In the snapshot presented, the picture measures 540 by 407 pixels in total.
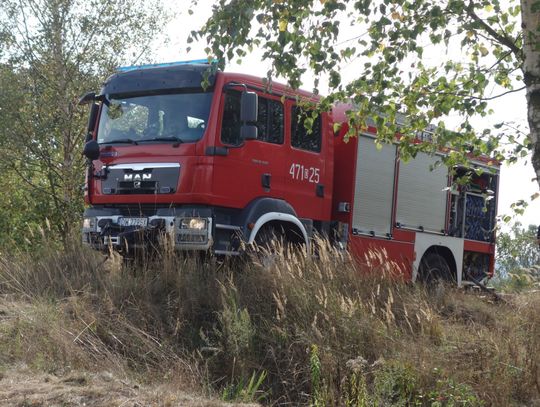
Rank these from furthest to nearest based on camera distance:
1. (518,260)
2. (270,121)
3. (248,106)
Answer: (518,260), (270,121), (248,106)

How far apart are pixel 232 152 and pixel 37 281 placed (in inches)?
108

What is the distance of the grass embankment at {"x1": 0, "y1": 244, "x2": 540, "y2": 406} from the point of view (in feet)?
22.0

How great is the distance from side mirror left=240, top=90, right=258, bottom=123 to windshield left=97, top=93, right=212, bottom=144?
1.44 ft

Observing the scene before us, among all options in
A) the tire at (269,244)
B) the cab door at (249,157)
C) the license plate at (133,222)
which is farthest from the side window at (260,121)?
the license plate at (133,222)

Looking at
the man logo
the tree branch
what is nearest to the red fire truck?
the man logo

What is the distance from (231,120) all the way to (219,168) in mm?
634

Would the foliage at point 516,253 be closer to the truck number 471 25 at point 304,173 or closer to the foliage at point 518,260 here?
the foliage at point 518,260

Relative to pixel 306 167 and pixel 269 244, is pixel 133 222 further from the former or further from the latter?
pixel 306 167

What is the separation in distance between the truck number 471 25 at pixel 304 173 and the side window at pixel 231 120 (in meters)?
1.05

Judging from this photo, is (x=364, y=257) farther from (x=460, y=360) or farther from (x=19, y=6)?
(x=19, y=6)

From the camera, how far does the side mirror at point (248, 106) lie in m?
9.44

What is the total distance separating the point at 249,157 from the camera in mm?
9812

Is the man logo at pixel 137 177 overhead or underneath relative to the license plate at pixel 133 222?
overhead

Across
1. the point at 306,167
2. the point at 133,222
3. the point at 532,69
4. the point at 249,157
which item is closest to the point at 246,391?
the point at 133,222
